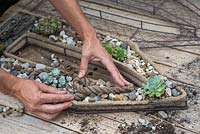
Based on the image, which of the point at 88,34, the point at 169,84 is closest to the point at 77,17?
the point at 88,34

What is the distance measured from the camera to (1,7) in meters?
2.05

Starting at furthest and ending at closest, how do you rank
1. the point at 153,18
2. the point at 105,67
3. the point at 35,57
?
the point at 153,18
the point at 35,57
the point at 105,67

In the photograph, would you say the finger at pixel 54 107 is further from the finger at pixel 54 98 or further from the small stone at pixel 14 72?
the small stone at pixel 14 72

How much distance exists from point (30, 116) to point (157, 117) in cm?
41

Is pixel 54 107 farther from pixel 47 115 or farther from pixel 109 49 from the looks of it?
pixel 109 49

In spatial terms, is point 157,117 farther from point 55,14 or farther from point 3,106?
point 55,14

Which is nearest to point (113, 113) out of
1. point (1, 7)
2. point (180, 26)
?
point (180, 26)

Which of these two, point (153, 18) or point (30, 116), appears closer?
point (30, 116)

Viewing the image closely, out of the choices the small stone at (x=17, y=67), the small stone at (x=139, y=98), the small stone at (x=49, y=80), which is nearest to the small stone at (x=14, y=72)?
the small stone at (x=17, y=67)

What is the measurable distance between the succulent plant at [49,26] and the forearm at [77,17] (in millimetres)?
150

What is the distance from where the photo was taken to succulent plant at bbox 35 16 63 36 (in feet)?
6.12

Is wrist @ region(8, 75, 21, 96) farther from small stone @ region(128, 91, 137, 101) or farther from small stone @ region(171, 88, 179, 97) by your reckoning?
small stone @ region(171, 88, 179, 97)

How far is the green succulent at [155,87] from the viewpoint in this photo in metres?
1.57

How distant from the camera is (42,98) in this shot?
1.55m
